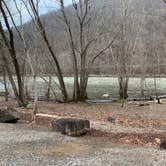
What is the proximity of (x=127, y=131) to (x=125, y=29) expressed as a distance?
23398 millimetres

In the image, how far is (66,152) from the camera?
37.8ft

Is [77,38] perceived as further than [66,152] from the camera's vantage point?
Yes

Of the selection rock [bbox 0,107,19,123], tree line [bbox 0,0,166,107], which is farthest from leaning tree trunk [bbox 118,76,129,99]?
rock [bbox 0,107,19,123]

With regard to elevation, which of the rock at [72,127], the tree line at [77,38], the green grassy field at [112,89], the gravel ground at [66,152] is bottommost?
the green grassy field at [112,89]

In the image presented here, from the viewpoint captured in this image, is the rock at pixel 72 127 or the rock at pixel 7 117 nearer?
the rock at pixel 72 127

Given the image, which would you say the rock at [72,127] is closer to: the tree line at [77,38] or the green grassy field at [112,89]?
the tree line at [77,38]

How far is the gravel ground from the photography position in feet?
33.8

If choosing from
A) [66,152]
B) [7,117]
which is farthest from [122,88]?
[66,152]

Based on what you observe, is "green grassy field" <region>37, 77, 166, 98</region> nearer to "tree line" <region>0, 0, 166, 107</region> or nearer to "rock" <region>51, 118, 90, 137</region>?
"tree line" <region>0, 0, 166, 107</region>

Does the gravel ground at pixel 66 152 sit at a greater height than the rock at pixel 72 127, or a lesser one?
lesser

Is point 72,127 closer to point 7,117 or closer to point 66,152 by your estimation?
point 66,152

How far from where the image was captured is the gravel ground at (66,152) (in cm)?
1030

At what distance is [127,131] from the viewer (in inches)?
606

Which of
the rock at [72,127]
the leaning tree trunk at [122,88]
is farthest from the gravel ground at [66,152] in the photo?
the leaning tree trunk at [122,88]
